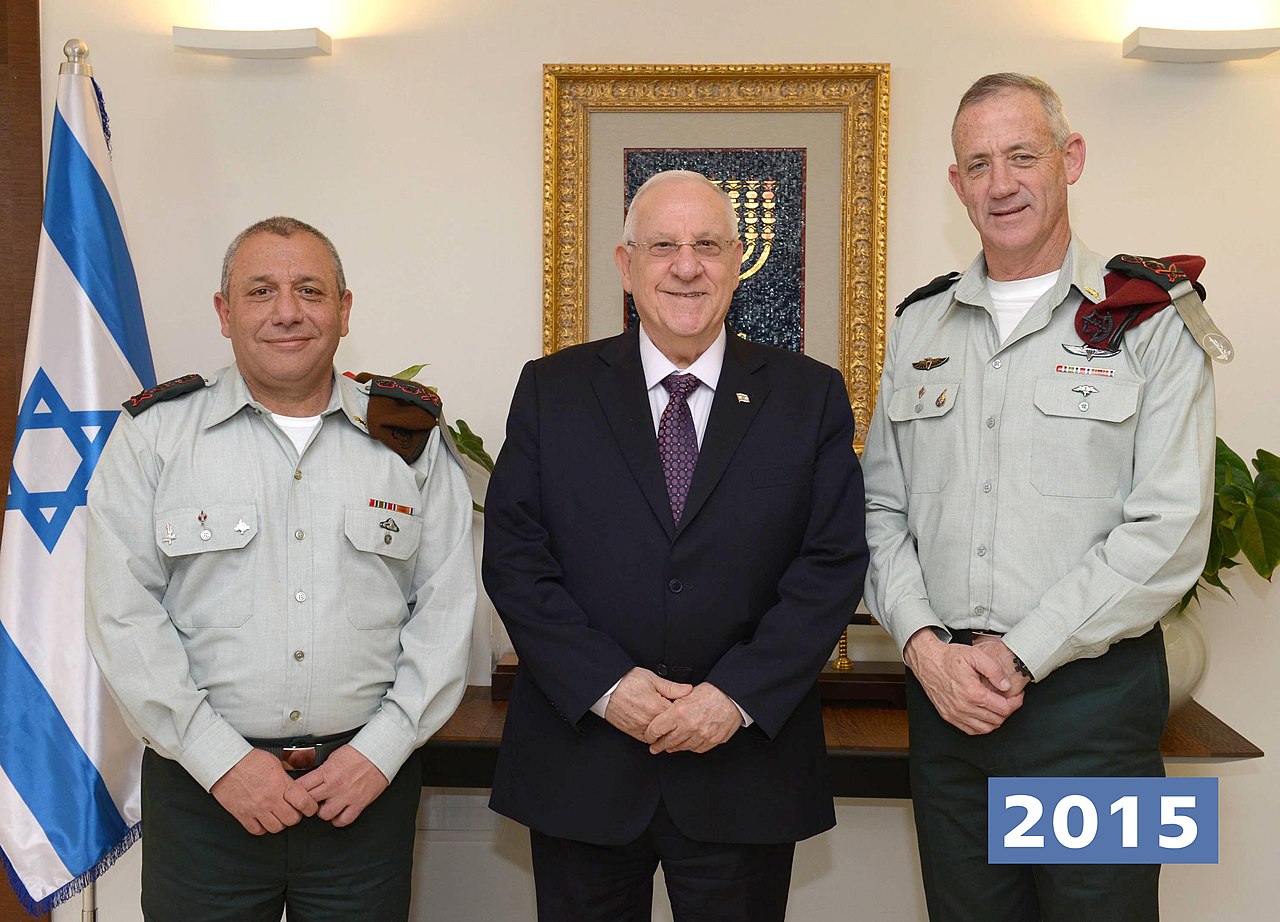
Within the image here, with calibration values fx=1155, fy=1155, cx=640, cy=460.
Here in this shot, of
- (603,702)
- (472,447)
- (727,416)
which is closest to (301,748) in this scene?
(603,702)

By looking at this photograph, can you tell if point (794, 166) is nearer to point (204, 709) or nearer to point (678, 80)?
point (678, 80)

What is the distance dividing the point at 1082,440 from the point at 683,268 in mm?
724

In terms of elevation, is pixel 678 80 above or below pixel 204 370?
above

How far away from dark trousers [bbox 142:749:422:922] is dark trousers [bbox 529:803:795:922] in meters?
0.29

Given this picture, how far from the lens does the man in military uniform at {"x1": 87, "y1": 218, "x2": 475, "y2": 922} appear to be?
1.89 metres

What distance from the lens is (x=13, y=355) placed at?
3.01 metres

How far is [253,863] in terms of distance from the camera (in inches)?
75.6

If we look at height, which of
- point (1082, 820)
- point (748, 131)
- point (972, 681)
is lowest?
point (1082, 820)

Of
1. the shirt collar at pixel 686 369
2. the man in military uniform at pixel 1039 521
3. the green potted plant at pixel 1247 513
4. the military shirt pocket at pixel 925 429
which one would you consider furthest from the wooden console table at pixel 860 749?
the shirt collar at pixel 686 369

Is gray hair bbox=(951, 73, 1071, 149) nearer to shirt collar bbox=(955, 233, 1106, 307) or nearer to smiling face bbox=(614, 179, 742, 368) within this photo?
shirt collar bbox=(955, 233, 1106, 307)

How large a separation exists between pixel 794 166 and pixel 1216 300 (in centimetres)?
111

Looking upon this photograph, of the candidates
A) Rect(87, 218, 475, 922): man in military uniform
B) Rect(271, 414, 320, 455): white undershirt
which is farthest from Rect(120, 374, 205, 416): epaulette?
Rect(271, 414, 320, 455): white undershirt

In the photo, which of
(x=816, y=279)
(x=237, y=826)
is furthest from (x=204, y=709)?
(x=816, y=279)

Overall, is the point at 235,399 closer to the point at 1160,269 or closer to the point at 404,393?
the point at 404,393
